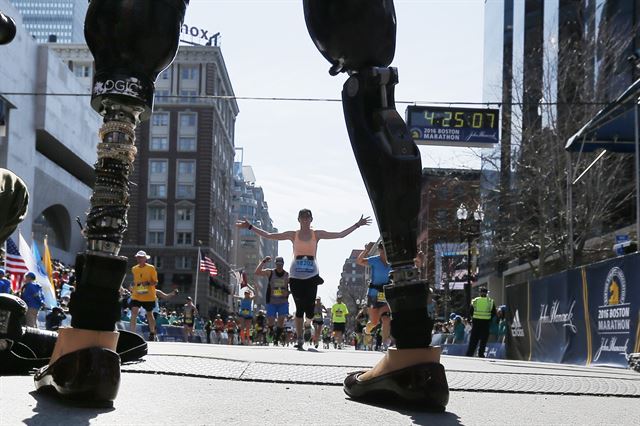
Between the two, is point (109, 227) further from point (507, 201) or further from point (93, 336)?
point (507, 201)

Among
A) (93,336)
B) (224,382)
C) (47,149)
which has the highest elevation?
(47,149)

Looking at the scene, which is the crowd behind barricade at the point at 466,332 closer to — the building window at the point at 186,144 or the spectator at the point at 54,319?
the spectator at the point at 54,319

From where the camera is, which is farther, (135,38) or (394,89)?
(394,89)

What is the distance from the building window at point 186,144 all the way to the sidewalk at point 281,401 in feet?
302

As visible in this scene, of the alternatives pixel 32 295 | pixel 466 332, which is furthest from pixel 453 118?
pixel 32 295

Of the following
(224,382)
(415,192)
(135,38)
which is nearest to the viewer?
(135,38)

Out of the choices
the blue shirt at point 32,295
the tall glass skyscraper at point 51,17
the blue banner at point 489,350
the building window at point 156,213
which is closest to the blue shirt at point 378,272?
the blue banner at point 489,350

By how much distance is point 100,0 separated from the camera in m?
2.03

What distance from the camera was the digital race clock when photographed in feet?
72.6

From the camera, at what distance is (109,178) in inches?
76.9

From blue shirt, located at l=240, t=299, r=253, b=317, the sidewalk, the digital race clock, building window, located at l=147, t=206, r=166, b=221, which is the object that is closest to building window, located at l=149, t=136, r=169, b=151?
building window, located at l=147, t=206, r=166, b=221

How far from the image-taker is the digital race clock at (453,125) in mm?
22141

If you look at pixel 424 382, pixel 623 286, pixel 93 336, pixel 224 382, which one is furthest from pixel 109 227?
pixel 623 286

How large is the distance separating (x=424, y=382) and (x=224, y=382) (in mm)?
690
